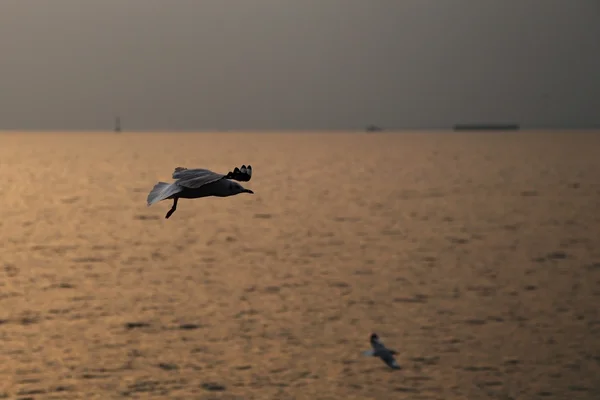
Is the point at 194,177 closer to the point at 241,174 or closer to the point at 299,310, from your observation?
the point at 241,174

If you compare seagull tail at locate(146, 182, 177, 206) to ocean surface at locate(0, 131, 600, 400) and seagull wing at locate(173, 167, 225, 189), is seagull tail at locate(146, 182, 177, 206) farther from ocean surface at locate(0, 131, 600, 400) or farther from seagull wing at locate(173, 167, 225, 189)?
ocean surface at locate(0, 131, 600, 400)

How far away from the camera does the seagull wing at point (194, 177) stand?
46.2 feet

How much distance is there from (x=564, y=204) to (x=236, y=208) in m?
48.2

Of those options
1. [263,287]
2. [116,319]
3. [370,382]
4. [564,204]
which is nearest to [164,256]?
[263,287]

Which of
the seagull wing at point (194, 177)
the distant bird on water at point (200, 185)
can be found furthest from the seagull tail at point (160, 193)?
the seagull wing at point (194, 177)

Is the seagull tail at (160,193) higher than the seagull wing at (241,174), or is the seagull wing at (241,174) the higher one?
the seagull wing at (241,174)

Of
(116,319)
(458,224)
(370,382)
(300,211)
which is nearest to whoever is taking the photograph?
(370,382)

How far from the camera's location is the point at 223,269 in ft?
271

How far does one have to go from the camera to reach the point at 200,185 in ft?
45.9

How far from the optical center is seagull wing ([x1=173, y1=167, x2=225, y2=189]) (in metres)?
14.1

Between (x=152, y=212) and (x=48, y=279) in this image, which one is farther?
(x=152, y=212)

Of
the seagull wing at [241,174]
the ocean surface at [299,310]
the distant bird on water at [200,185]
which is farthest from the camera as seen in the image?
the ocean surface at [299,310]

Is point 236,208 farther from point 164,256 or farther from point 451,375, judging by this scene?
point 451,375

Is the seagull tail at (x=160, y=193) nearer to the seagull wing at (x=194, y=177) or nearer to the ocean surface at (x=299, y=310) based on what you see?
the seagull wing at (x=194, y=177)
